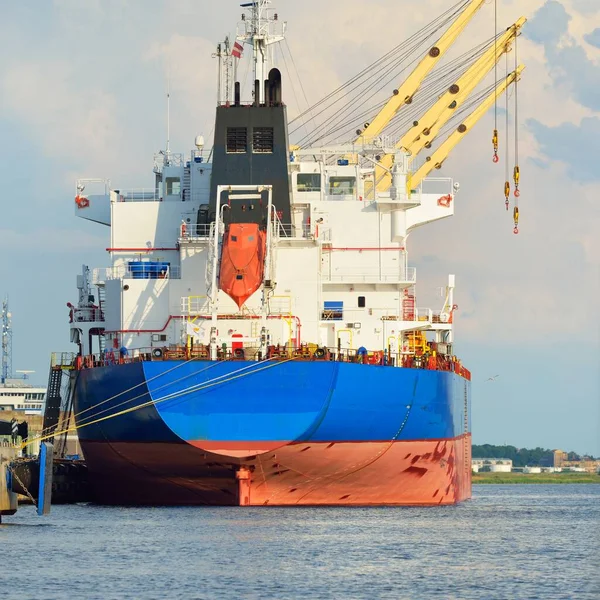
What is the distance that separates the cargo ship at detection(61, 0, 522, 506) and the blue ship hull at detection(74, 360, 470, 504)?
0.18 feet

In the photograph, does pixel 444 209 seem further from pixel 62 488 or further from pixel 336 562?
pixel 336 562

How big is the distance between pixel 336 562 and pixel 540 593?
557 cm

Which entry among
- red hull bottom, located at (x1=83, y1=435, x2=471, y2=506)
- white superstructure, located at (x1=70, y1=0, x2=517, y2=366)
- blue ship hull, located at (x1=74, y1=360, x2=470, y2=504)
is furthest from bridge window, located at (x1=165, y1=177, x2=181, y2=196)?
red hull bottom, located at (x1=83, y1=435, x2=471, y2=506)

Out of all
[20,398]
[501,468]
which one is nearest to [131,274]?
[20,398]

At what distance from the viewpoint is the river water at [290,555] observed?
30.7 m

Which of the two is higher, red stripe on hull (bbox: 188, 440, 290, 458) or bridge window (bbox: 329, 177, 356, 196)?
bridge window (bbox: 329, 177, 356, 196)

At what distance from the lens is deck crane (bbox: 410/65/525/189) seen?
64125 millimetres

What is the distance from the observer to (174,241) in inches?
2127

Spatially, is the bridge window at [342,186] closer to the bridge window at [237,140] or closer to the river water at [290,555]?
the bridge window at [237,140]

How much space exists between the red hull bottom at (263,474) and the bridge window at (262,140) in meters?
10.3

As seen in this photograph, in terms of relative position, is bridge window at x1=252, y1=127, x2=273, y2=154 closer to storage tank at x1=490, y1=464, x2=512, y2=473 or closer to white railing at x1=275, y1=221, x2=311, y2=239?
white railing at x1=275, y1=221, x2=311, y2=239

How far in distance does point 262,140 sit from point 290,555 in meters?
19.8

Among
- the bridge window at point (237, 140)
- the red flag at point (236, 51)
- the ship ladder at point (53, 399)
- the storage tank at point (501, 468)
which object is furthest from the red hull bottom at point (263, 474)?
the storage tank at point (501, 468)

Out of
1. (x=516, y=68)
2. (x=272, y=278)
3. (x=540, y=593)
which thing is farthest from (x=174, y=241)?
(x=540, y=593)
